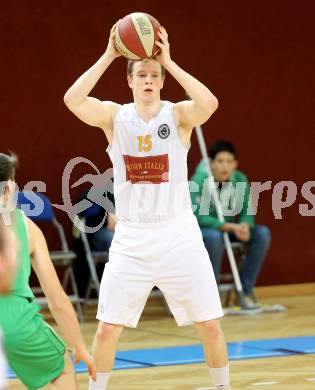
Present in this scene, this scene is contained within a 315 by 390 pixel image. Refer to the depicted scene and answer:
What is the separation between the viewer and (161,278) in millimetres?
4836

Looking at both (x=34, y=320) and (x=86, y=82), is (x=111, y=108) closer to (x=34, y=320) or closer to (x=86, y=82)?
(x=86, y=82)

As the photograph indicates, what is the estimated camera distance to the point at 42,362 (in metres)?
3.55

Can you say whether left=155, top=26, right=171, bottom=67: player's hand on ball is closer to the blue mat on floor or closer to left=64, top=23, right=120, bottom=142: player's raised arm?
left=64, top=23, right=120, bottom=142: player's raised arm

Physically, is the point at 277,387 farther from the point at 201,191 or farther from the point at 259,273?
the point at 259,273

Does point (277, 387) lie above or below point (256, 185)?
below

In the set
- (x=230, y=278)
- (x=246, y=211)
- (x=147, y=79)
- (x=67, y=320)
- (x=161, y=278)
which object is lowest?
(x=230, y=278)

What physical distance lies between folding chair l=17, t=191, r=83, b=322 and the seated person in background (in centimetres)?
124

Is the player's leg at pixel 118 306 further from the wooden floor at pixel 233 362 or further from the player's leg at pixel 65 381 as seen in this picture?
the player's leg at pixel 65 381

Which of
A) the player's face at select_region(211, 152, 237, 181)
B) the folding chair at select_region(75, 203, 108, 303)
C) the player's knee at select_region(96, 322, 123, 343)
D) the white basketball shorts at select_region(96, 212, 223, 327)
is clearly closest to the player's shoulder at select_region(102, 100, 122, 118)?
the white basketball shorts at select_region(96, 212, 223, 327)

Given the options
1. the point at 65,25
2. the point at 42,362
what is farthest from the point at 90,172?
the point at 42,362

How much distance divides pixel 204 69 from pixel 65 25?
145 cm

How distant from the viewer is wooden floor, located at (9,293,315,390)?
18.5 feet

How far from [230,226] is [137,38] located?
4059 millimetres

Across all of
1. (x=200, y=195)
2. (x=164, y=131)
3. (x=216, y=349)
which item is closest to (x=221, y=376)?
(x=216, y=349)
